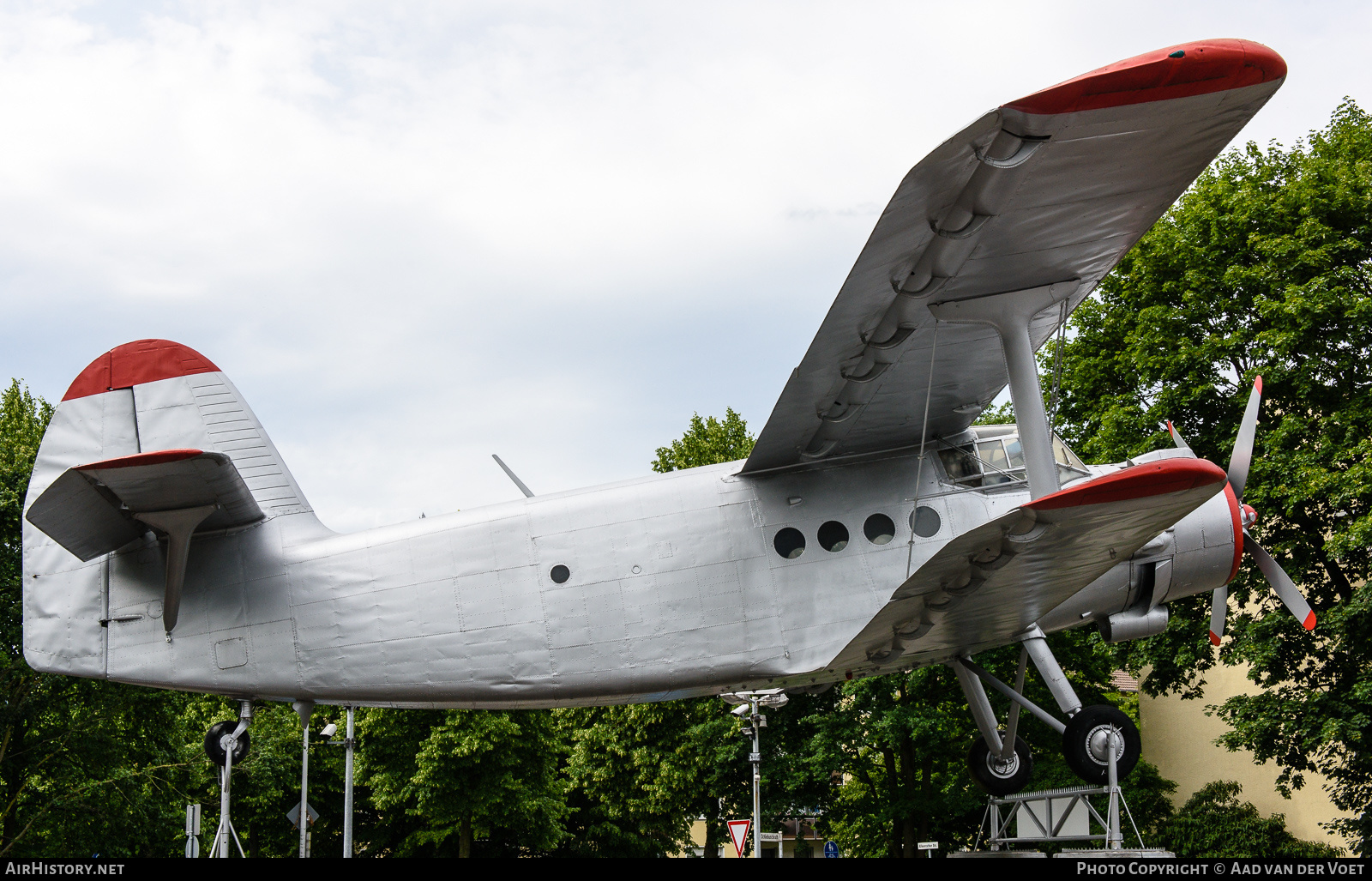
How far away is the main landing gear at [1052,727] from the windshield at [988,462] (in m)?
Answer: 1.85

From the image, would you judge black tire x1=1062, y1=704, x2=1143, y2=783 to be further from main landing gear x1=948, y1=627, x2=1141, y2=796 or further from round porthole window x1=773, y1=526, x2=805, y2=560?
round porthole window x1=773, y1=526, x2=805, y2=560

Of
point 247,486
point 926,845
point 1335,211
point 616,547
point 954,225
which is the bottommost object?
point 926,845

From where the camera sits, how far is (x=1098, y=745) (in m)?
11.0

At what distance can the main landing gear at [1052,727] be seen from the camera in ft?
36.1

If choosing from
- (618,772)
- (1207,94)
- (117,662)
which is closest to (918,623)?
(1207,94)

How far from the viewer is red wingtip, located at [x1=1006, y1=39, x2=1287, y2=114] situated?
6270 mm

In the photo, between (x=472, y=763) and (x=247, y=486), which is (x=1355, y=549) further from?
(x=472, y=763)

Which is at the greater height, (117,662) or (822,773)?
(117,662)

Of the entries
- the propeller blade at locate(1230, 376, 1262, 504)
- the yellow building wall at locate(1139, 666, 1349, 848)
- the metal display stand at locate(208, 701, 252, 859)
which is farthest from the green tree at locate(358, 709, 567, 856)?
the propeller blade at locate(1230, 376, 1262, 504)

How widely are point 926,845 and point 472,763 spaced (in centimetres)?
1685

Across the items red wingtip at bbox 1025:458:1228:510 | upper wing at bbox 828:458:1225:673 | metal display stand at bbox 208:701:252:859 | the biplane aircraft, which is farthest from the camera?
metal display stand at bbox 208:701:252:859

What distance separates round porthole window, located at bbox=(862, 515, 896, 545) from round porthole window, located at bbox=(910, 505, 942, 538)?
0.89ft

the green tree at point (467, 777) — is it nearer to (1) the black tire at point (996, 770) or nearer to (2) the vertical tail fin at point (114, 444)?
(1) the black tire at point (996, 770)

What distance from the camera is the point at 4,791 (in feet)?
89.0
